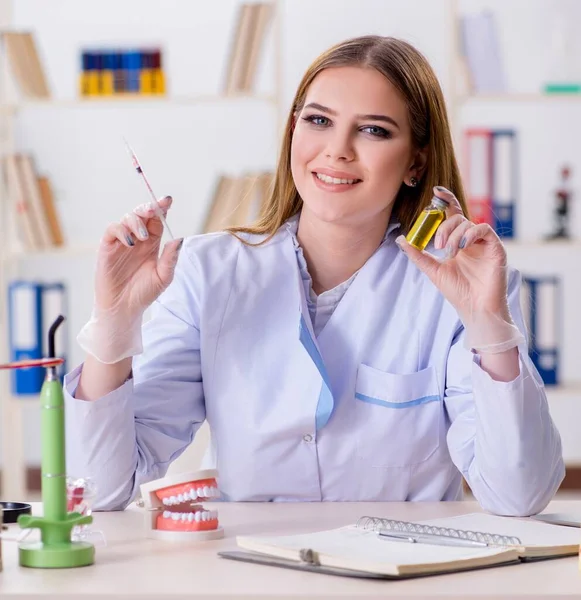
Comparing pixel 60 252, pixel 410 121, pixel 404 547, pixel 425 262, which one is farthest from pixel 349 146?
pixel 60 252

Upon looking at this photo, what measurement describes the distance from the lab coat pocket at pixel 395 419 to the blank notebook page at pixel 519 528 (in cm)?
29

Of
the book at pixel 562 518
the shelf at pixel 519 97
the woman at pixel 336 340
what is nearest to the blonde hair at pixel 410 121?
the woman at pixel 336 340

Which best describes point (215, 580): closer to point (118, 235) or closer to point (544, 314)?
point (118, 235)

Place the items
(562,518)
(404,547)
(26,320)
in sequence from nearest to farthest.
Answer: (404,547)
(562,518)
(26,320)

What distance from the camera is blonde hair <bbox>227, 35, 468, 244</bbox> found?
182 cm

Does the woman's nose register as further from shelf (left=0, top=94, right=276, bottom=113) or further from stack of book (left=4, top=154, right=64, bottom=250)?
stack of book (left=4, top=154, right=64, bottom=250)

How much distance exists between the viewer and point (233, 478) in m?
1.72

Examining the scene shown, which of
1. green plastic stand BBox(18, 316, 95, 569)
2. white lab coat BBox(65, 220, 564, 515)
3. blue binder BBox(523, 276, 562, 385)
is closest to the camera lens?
green plastic stand BBox(18, 316, 95, 569)

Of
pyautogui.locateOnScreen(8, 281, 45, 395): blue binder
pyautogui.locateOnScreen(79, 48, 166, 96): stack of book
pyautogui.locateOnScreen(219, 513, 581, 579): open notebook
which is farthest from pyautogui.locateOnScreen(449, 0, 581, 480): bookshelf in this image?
pyautogui.locateOnScreen(219, 513, 581, 579): open notebook

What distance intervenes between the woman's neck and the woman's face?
5 centimetres

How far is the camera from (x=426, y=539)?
1.19 metres

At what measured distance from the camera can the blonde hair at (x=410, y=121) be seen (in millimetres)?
1819

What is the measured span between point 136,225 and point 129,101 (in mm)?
2454

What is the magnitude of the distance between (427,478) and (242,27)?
7.97ft
